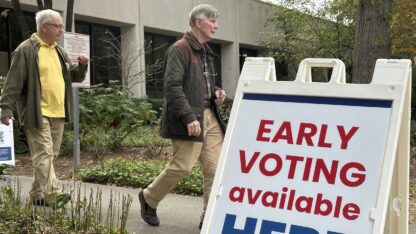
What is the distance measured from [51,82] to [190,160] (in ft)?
5.32

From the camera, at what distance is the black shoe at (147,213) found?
4559mm

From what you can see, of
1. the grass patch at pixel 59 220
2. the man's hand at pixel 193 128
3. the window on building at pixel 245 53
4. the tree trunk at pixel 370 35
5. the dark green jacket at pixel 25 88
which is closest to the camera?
the grass patch at pixel 59 220

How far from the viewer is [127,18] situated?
17844mm

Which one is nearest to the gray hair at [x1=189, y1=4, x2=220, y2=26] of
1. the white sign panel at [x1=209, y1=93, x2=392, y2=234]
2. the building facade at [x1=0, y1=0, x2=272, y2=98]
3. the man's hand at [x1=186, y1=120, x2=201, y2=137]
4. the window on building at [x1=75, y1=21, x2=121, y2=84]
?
the man's hand at [x1=186, y1=120, x2=201, y2=137]

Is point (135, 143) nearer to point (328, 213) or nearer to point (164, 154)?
point (164, 154)

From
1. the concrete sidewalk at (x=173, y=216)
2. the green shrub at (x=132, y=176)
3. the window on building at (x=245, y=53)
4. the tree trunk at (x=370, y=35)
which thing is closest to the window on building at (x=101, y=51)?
the window on building at (x=245, y=53)

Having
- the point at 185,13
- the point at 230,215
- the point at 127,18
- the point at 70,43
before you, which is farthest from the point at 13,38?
the point at 230,215

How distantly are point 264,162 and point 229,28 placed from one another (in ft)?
68.2

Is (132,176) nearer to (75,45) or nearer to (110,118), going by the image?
(75,45)

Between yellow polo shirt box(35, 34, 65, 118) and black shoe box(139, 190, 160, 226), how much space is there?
119 centimetres

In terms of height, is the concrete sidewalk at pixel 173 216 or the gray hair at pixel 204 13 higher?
the gray hair at pixel 204 13

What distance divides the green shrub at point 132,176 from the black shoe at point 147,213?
150 cm

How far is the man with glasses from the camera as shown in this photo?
4.19 m

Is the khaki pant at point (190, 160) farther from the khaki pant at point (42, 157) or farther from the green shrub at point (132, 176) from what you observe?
the green shrub at point (132, 176)
